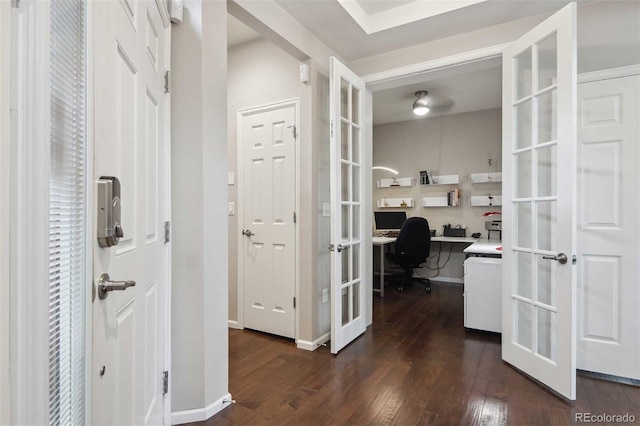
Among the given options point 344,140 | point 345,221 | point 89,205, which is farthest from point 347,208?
point 89,205

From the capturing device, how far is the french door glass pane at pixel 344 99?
2.77 metres

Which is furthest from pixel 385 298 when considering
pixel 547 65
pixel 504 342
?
pixel 547 65

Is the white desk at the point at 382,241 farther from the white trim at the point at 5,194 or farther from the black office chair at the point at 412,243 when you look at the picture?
the white trim at the point at 5,194

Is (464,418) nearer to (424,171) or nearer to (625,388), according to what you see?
(625,388)

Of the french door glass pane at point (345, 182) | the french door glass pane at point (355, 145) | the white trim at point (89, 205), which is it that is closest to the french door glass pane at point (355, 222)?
the french door glass pane at point (345, 182)

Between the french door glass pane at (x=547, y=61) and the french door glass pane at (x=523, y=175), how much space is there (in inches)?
18.0

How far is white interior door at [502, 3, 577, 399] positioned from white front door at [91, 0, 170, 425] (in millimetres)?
2221

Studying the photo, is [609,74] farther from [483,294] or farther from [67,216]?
[67,216]

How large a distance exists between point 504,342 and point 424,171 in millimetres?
3441

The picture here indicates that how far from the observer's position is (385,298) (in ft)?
14.4

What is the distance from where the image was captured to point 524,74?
7.61 feet

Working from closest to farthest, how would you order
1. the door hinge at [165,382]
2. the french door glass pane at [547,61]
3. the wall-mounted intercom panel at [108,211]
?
the wall-mounted intercom panel at [108,211] < the door hinge at [165,382] < the french door glass pane at [547,61]

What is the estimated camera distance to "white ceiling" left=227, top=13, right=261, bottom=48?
9.33 ft

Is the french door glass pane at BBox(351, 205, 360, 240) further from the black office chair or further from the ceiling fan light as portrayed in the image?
the ceiling fan light
